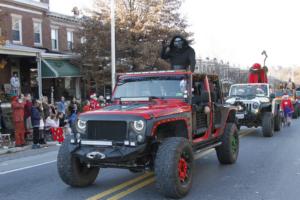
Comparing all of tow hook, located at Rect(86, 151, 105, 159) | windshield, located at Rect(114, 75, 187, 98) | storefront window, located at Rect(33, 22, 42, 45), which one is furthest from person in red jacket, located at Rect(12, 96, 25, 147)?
storefront window, located at Rect(33, 22, 42, 45)

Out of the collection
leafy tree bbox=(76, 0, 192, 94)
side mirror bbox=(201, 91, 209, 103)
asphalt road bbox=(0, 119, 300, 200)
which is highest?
leafy tree bbox=(76, 0, 192, 94)

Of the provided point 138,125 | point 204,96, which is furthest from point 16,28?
point 138,125

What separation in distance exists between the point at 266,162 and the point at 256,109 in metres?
5.54

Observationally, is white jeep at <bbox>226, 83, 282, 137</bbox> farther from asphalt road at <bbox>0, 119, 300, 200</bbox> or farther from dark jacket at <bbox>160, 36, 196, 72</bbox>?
A: dark jacket at <bbox>160, 36, 196, 72</bbox>

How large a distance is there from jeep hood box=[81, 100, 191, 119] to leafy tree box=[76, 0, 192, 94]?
1924 cm

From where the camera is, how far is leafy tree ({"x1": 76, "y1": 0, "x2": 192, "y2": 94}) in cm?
2703

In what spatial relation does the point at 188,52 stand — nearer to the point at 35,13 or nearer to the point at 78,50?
the point at 78,50

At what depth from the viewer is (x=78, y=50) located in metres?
28.2

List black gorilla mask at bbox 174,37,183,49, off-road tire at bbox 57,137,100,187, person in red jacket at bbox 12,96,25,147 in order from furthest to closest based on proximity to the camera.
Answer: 1. person in red jacket at bbox 12,96,25,147
2. black gorilla mask at bbox 174,37,183,49
3. off-road tire at bbox 57,137,100,187

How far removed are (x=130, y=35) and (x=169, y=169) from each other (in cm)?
2170

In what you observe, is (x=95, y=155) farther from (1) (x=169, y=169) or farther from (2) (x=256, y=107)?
(2) (x=256, y=107)

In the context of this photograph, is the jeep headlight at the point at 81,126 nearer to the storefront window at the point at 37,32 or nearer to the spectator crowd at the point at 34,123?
the spectator crowd at the point at 34,123

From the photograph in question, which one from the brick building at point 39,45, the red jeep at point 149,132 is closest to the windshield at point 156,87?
the red jeep at point 149,132

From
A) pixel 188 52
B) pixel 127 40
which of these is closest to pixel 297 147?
pixel 188 52
